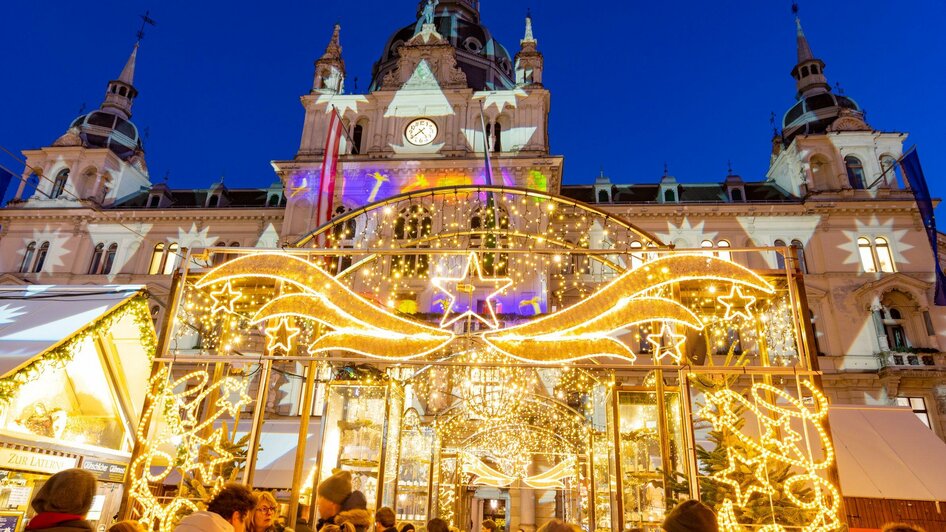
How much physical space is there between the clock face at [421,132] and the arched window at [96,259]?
16.7 metres

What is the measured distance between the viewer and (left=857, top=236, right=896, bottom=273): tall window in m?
25.4

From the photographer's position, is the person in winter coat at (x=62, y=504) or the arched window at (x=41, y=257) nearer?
the person in winter coat at (x=62, y=504)

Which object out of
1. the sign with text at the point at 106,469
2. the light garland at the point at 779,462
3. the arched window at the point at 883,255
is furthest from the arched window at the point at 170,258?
the arched window at the point at 883,255

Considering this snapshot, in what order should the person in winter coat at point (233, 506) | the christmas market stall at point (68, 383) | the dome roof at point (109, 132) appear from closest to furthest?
the person in winter coat at point (233, 506), the christmas market stall at point (68, 383), the dome roof at point (109, 132)

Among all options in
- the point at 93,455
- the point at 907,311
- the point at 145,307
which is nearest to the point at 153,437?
the point at 93,455

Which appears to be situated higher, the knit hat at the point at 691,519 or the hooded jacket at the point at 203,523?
the knit hat at the point at 691,519

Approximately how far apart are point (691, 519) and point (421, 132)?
25.1 metres

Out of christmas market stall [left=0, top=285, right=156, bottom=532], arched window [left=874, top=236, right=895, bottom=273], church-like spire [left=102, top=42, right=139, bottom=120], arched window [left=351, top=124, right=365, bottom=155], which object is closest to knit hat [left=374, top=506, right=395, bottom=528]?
christmas market stall [left=0, top=285, right=156, bottom=532]

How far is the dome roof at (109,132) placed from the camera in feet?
108

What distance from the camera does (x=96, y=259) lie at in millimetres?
28672

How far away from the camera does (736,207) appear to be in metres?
26.8

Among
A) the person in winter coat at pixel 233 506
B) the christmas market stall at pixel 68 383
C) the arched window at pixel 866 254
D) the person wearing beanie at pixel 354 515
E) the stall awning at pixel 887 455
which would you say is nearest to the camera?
the person in winter coat at pixel 233 506

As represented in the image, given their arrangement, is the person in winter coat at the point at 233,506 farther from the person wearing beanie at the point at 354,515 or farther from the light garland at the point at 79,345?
the light garland at the point at 79,345

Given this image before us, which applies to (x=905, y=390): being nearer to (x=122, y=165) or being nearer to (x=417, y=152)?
(x=417, y=152)
